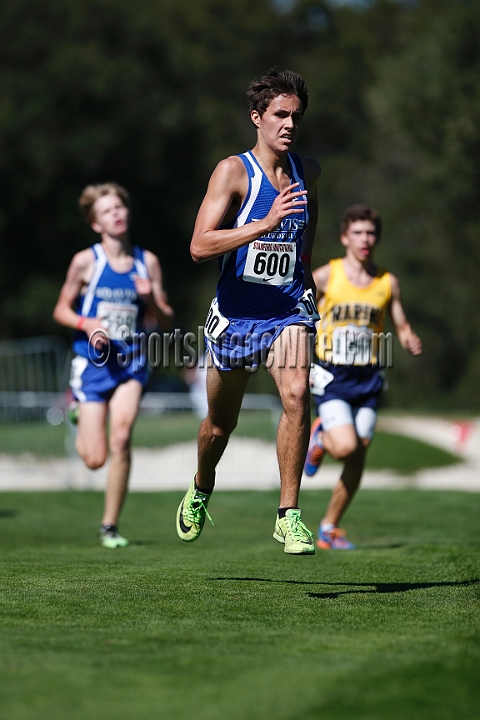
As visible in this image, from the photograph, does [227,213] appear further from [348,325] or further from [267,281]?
[348,325]

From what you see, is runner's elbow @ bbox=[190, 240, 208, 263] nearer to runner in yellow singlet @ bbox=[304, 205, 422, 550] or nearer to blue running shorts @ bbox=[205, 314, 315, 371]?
blue running shorts @ bbox=[205, 314, 315, 371]

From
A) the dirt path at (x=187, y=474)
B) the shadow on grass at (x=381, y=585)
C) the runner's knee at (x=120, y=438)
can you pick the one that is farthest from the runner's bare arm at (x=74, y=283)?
the dirt path at (x=187, y=474)

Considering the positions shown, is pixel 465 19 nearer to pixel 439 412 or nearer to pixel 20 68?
pixel 439 412

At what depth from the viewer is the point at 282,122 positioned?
555 cm

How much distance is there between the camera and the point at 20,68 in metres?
35.3

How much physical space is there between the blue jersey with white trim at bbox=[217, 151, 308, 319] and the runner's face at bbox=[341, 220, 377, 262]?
2.58m

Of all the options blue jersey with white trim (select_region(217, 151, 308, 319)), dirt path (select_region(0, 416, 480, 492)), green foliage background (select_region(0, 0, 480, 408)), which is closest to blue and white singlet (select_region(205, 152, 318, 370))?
blue jersey with white trim (select_region(217, 151, 308, 319))

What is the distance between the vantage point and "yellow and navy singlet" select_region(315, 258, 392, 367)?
26.4 ft

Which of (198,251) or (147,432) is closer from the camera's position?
(198,251)

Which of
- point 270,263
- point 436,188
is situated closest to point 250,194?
point 270,263

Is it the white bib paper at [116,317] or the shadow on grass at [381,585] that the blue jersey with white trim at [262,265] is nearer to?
the shadow on grass at [381,585]

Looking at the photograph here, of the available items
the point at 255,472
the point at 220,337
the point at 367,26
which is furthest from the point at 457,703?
the point at 367,26

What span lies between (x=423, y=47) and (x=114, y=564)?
23677 mm

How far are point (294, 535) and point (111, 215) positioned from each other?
3884 millimetres
